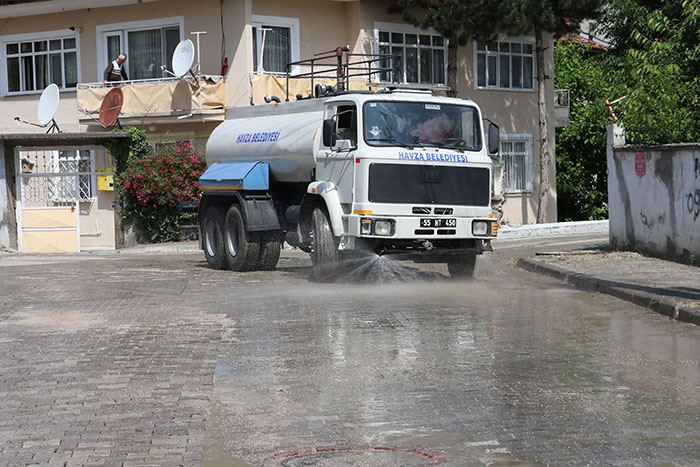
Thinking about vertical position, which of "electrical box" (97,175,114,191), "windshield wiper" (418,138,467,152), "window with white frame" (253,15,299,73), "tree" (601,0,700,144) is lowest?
"electrical box" (97,175,114,191)

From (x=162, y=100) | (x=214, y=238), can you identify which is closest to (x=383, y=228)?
(x=214, y=238)

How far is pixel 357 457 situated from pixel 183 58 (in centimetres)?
2268

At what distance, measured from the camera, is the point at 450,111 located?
56.5ft

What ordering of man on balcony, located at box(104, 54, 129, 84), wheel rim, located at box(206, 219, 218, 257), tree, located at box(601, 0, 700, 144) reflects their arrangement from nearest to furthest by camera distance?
tree, located at box(601, 0, 700, 144) < wheel rim, located at box(206, 219, 218, 257) < man on balcony, located at box(104, 54, 129, 84)

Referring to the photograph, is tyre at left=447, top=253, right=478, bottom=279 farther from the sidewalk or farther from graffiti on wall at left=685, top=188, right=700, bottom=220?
graffiti on wall at left=685, top=188, right=700, bottom=220

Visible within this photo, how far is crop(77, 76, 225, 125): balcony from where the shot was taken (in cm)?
2925

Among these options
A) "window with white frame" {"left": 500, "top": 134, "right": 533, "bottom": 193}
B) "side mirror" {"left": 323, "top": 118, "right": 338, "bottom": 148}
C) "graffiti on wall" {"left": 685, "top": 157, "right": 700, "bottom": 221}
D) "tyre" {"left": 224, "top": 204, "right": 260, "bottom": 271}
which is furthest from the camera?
"window with white frame" {"left": 500, "top": 134, "right": 533, "bottom": 193}

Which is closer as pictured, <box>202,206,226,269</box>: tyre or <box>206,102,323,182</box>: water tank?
<box>206,102,323,182</box>: water tank

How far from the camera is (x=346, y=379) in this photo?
29.5 feet

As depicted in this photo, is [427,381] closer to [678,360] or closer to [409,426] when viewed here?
[409,426]

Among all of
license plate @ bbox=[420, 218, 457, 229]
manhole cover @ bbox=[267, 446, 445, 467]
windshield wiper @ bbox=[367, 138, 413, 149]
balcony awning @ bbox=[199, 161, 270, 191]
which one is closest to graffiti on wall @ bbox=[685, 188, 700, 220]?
license plate @ bbox=[420, 218, 457, 229]

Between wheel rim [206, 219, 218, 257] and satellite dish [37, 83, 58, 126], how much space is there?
10084 millimetres

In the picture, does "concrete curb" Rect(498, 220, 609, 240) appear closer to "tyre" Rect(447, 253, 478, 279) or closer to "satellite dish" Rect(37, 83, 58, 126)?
"tyre" Rect(447, 253, 478, 279)

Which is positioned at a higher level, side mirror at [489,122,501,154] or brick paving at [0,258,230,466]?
side mirror at [489,122,501,154]
